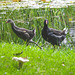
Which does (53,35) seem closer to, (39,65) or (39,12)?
(39,12)

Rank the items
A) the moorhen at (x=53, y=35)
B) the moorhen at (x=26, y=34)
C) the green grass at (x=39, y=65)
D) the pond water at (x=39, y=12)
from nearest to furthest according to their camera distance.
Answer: the green grass at (x=39, y=65) < the moorhen at (x=53, y=35) < the moorhen at (x=26, y=34) < the pond water at (x=39, y=12)

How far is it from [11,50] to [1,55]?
0.54 m

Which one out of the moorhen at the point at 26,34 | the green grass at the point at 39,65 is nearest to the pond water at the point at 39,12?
the moorhen at the point at 26,34

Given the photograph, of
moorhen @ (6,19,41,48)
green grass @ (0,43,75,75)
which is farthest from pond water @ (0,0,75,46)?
green grass @ (0,43,75,75)

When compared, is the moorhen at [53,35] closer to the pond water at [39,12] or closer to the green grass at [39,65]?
the pond water at [39,12]

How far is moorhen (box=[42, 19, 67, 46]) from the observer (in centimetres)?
618

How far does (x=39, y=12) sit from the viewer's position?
23.5 feet

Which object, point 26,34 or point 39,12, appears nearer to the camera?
point 26,34

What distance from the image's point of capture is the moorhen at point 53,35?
618cm

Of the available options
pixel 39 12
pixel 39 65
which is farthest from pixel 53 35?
pixel 39 65

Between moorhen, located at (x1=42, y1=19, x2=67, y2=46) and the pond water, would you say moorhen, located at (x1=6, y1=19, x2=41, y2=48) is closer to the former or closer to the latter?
moorhen, located at (x1=42, y1=19, x2=67, y2=46)

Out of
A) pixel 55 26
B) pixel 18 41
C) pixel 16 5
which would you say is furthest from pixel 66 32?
pixel 16 5

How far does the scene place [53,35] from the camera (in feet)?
20.2

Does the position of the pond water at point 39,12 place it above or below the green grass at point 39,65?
above
